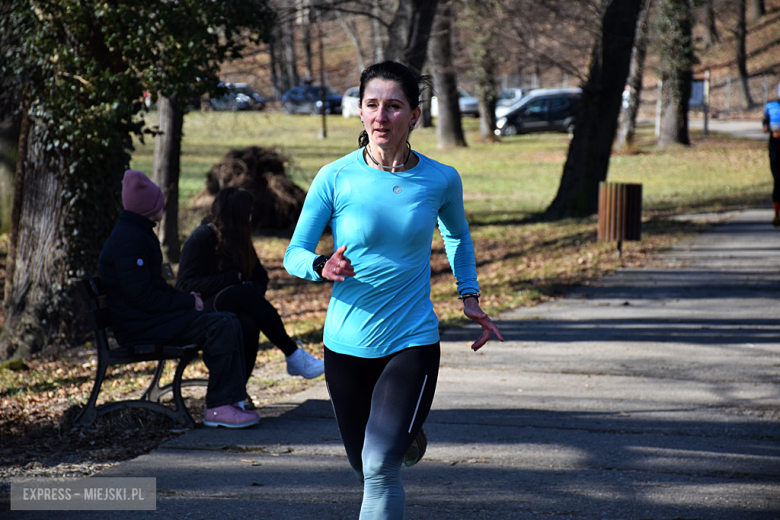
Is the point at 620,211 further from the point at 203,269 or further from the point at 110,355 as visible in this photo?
the point at 110,355

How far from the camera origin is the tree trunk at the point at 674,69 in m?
27.4

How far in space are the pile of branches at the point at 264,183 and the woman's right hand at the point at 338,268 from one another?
12.0 metres

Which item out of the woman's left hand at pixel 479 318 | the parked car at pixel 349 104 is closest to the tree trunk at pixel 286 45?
the parked car at pixel 349 104

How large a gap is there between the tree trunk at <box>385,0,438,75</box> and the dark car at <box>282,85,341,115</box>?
28.5 metres

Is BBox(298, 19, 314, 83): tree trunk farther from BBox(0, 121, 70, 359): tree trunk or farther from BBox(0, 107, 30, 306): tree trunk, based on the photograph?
BBox(0, 121, 70, 359): tree trunk

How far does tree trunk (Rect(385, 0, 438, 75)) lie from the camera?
12.5 m

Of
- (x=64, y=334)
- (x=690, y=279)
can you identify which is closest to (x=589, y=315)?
(x=690, y=279)

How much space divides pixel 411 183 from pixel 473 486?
1.87 m

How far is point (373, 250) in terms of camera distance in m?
3.07

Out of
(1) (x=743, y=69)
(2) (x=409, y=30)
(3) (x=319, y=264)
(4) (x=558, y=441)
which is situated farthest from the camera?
(1) (x=743, y=69)

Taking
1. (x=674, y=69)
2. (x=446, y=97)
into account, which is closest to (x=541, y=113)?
(x=446, y=97)

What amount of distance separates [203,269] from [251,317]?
525 mm

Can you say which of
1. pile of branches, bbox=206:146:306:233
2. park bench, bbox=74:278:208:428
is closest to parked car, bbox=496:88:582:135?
pile of branches, bbox=206:146:306:233

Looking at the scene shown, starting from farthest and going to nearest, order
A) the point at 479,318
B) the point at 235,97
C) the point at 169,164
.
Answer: the point at 169,164
the point at 235,97
the point at 479,318
